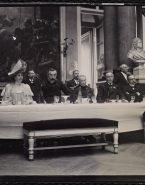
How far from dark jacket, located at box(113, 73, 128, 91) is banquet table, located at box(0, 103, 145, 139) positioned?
1.25ft

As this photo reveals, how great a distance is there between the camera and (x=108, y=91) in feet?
14.4

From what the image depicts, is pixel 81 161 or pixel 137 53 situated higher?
pixel 137 53

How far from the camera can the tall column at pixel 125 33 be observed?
4.03 m

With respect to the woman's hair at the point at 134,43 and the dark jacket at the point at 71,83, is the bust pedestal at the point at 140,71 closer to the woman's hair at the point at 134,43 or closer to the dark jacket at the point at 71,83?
the woman's hair at the point at 134,43

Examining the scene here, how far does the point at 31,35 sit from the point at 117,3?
2.07m

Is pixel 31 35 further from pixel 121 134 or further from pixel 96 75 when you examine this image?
pixel 121 134

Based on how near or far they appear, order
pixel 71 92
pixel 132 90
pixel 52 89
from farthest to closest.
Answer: pixel 52 89
pixel 71 92
pixel 132 90

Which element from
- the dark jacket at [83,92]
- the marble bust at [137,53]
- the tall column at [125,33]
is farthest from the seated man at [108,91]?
the marble bust at [137,53]

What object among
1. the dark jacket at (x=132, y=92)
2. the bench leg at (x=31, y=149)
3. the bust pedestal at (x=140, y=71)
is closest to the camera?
the bench leg at (x=31, y=149)

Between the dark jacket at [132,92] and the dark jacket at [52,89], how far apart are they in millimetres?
1242

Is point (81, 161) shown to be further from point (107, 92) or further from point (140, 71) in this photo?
point (140, 71)

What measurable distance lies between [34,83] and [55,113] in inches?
52.6

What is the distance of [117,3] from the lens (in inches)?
138

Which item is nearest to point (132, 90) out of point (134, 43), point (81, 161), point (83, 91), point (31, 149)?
point (134, 43)
